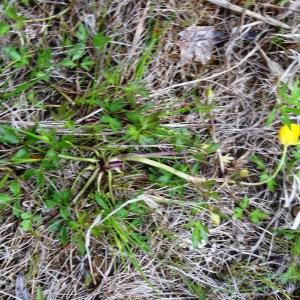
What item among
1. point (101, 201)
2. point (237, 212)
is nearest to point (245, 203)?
point (237, 212)

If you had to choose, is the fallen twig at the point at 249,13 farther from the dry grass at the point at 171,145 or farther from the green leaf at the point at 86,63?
the green leaf at the point at 86,63

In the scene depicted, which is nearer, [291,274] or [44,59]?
[44,59]

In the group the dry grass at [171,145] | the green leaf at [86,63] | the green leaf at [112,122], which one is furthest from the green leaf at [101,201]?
the green leaf at [86,63]

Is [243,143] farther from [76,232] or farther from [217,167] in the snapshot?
[76,232]

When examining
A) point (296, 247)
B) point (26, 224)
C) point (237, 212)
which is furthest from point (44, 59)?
point (296, 247)

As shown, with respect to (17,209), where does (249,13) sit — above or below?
above

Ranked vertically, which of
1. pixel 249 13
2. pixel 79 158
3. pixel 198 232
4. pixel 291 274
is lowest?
pixel 291 274

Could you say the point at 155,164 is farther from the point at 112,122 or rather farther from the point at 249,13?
the point at 249,13

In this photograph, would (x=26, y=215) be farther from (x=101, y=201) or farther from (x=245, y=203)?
(x=245, y=203)
